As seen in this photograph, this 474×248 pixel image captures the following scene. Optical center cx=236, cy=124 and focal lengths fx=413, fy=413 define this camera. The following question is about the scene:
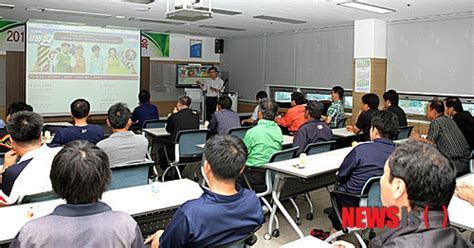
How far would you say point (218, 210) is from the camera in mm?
1854

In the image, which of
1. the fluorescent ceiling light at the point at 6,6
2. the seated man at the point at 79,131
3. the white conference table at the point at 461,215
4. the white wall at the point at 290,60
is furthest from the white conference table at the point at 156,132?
the white wall at the point at 290,60

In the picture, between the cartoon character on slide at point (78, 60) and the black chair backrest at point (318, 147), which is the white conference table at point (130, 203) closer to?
the black chair backrest at point (318, 147)

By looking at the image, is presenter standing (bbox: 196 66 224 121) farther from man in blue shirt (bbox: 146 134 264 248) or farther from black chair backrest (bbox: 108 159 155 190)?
man in blue shirt (bbox: 146 134 264 248)

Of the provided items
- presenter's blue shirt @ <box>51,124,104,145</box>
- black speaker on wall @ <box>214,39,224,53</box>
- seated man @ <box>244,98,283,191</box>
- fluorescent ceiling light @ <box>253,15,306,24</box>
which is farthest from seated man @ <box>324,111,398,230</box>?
black speaker on wall @ <box>214,39,224,53</box>

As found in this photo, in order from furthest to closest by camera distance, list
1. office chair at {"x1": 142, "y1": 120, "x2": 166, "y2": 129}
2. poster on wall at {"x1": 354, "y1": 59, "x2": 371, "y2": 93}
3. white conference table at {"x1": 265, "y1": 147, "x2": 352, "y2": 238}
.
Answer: poster on wall at {"x1": 354, "y1": 59, "x2": 371, "y2": 93} < office chair at {"x1": 142, "y1": 120, "x2": 166, "y2": 129} < white conference table at {"x1": 265, "y1": 147, "x2": 352, "y2": 238}

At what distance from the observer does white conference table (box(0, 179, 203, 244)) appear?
217 centimetres

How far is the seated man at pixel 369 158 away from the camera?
3082 mm

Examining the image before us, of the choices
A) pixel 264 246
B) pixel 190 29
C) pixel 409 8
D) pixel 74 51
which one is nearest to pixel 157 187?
pixel 264 246

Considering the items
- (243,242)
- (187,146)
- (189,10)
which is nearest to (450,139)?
(187,146)

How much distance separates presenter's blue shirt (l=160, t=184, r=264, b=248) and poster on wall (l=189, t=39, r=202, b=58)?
31.2 feet

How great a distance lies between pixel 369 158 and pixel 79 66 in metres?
7.02

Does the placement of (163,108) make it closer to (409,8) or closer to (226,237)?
(409,8)

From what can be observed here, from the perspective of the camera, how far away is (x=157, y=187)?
110 inches

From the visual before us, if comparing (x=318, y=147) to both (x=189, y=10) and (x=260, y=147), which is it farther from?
(x=189, y=10)
